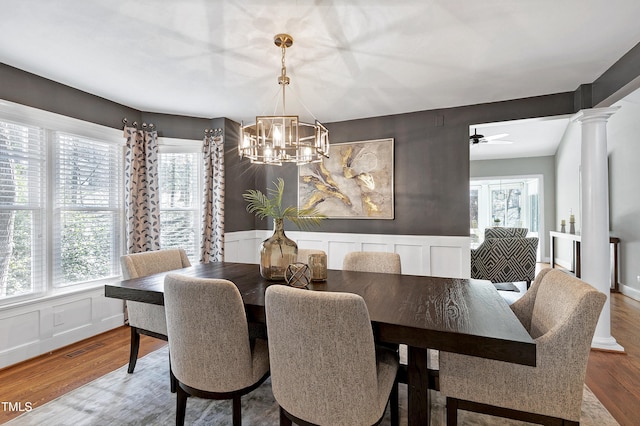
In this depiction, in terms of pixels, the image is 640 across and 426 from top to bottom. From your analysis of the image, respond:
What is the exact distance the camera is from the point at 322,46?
7.66 ft

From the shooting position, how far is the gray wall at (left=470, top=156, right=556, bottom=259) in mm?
7781

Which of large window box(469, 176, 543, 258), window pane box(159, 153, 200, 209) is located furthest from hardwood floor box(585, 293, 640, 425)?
large window box(469, 176, 543, 258)

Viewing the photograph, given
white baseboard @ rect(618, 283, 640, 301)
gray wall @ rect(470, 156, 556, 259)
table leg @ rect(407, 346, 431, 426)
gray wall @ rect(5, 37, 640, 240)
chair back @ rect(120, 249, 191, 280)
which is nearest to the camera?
table leg @ rect(407, 346, 431, 426)

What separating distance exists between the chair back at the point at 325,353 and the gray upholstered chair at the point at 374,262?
4.49 ft

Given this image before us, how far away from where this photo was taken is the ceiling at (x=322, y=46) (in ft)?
6.33

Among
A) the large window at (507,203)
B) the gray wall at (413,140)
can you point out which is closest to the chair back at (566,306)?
the gray wall at (413,140)

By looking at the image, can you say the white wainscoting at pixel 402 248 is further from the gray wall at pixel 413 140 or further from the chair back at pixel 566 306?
the chair back at pixel 566 306

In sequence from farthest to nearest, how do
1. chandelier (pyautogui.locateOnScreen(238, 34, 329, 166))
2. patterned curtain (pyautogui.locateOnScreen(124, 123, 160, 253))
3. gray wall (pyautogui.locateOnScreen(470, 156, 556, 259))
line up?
gray wall (pyautogui.locateOnScreen(470, 156, 556, 259)) → patterned curtain (pyautogui.locateOnScreen(124, 123, 160, 253)) → chandelier (pyautogui.locateOnScreen(238, 34, 329, 166))

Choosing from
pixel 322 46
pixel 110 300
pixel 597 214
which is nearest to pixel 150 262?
pixel 110 300

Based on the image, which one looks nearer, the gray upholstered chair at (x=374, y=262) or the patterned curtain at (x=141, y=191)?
the gray upholstered chair at (x=374, y=262)

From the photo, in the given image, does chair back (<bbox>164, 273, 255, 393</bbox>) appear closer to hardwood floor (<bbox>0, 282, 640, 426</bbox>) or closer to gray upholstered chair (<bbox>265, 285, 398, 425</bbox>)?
gray upholstered chair (<bbox>265, 285, 398, 425</bbox>)

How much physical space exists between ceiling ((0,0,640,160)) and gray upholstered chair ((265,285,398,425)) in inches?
66.4

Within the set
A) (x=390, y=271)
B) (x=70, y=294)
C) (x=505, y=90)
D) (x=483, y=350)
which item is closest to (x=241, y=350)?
(x=483, y=350)

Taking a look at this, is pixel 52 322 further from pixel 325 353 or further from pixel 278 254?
pixel 325 353
